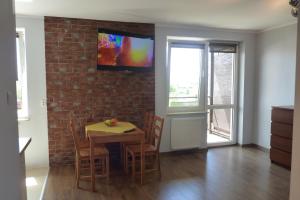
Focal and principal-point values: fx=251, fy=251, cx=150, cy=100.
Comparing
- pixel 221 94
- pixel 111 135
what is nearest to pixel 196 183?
pixel 111 135

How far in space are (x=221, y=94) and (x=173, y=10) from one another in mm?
2285

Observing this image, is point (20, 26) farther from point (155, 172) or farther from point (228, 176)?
point (228, 176)

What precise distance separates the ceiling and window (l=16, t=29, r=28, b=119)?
0.41m

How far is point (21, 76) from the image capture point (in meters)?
3.83

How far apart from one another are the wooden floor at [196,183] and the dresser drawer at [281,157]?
96 mm

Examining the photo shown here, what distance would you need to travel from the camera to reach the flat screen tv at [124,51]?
3730 millimetres

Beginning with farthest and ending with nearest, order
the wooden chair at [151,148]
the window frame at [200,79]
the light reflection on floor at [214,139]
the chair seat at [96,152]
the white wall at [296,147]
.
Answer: the light reflection on floor at [214,139], the window frame at [200,79], the wooden chair at [151,148], the chair seat at [96,152], the white wall at [296,147]

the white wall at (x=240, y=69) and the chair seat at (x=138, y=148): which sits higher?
the white wall at (x=240, y=69)

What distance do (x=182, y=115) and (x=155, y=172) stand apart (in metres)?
1.36

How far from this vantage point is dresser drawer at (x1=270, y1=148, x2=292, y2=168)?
3.81 meters

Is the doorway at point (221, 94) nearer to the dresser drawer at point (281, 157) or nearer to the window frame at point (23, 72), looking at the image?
the dresser drawer at point (281, 157)

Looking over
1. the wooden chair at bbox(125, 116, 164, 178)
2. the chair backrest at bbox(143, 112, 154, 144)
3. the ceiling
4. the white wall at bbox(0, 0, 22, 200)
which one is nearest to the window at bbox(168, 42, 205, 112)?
the ceiling

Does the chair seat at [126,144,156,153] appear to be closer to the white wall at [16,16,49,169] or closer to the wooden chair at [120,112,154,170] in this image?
the wooden chair at [120,112,154,170]

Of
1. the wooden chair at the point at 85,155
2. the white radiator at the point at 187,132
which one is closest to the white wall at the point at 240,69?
the white radiator at the point at 187,132
